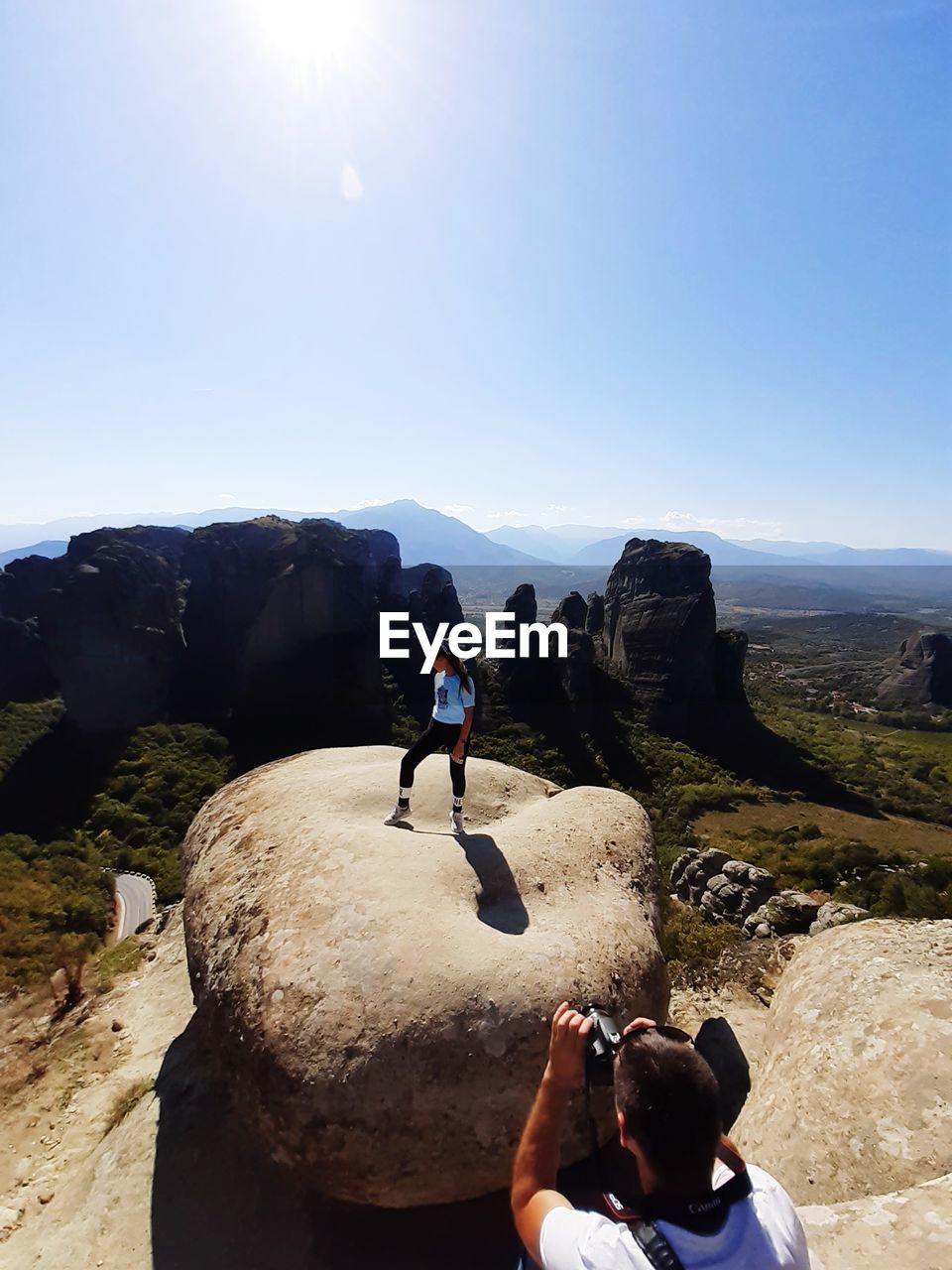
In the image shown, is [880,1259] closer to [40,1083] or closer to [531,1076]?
[531,1076]

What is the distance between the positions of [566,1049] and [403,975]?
114 inches

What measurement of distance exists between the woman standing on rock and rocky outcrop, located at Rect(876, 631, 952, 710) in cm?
11511

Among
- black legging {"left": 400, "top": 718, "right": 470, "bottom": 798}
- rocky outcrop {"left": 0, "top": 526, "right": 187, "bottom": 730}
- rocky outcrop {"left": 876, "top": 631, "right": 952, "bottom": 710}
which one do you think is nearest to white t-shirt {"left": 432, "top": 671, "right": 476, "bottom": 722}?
black legging {"left": 400, "top": 718, "right": 470, "bottom": 798}

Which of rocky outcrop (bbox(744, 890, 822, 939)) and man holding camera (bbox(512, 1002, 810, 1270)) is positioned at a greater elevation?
man holding camera (bbox(512, 1002, 810, 1270))

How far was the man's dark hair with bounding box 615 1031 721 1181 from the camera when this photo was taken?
89.6 inches

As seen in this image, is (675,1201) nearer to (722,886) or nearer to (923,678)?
(722,886)

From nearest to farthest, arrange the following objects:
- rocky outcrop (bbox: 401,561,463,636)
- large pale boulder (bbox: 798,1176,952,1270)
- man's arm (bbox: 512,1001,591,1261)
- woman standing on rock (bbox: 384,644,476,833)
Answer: man's arm (bbox: 512,1001,591,1261) → large pale boulder (bbox: 798,1176,952,1270) → woman standing on rock (bbox: 384,644,476,833) → rocky outcrop (bbox: 401,561,463,636)

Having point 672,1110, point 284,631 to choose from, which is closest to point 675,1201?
point 672,1110

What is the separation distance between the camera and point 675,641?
230ft

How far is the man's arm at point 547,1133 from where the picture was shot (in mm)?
2656

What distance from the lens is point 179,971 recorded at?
11.4m

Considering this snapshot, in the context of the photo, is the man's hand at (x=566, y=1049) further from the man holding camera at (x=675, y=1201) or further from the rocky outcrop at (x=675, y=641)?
the rocky outcrop at (x=675, y=641)

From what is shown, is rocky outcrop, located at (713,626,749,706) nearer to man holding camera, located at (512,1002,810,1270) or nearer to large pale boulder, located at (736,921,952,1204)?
large pale boulder, located at (736,921,952,1204)

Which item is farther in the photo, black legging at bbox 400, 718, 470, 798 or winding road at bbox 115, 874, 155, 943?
winding road at bbox 115, 874, 155, 943
